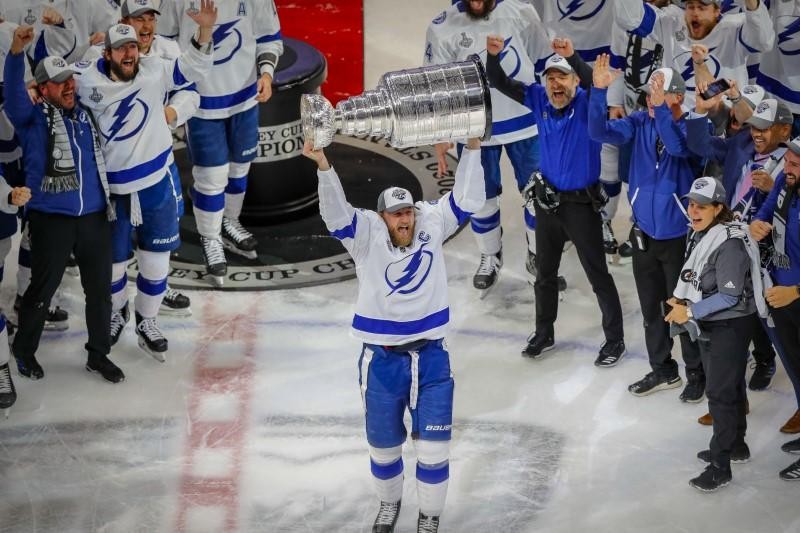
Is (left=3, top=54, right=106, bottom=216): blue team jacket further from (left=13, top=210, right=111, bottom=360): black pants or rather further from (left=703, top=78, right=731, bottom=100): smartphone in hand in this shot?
(left=703, top=78, right=731, bottom=100): smartphone in hand

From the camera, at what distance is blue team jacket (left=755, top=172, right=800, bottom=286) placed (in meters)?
5.26

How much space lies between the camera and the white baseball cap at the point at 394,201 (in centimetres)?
481

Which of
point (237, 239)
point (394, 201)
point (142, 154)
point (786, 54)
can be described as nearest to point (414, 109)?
point (394, 201)

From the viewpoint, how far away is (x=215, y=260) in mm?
7188

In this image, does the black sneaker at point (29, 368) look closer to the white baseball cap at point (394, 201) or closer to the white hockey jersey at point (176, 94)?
the white hockey jersey at point (176, 94)

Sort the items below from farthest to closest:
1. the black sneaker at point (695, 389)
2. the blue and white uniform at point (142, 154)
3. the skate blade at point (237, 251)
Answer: the skate blade at point (237, 251)
the black sneaker at point (695, 389)
the blue and white uniform at point (142, 154)

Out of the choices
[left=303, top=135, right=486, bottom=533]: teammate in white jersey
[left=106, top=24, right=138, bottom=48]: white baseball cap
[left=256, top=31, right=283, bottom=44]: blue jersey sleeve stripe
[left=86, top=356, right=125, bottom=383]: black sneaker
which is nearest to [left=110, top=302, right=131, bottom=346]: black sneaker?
[left=86, top=356, right=125, bottom=383]: black sneaker

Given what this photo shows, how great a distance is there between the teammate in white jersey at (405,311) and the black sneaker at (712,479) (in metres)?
1.13

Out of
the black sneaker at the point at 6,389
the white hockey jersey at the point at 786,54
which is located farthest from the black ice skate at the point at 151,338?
the white hockey jersey at the point at 786,54

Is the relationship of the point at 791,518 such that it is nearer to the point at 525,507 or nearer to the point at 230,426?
the point at 525,507

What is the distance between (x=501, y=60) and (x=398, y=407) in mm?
2361

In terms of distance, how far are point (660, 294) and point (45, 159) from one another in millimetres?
2739

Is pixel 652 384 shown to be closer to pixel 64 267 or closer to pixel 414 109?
pixel 414 109

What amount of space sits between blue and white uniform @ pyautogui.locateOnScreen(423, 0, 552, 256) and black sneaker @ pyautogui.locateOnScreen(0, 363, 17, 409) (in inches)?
96.1
